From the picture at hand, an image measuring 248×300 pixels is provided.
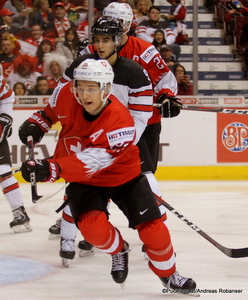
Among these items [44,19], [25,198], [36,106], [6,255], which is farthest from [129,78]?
[44,19]

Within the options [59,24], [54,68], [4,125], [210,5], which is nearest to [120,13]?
[4,125]

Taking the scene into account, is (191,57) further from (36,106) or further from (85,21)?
(36,106)

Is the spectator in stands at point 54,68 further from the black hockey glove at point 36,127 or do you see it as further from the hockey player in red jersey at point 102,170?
the hockey player in red jersey at point 102,170

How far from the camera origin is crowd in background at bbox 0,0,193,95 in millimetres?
5836

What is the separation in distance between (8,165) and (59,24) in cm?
260

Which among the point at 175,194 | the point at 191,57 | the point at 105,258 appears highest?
the point at 191,57

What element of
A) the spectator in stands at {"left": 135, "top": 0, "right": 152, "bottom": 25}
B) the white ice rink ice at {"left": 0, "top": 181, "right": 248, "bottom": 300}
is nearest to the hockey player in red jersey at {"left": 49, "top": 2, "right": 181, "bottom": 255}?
the white ice rink ice at {"left": 0, "top": 181, "right": 248, "bottom": 300}

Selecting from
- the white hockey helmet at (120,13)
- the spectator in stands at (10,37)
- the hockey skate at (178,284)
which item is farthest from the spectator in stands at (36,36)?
the hockey skate at (178,284)

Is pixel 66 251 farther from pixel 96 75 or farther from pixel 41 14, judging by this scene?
pixel 41 14

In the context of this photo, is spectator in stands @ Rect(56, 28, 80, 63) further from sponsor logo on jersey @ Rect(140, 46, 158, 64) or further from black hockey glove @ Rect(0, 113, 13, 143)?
sponsor logo on jersey @ Rect(140, 46, 158, 64)

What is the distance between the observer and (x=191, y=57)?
238 inches

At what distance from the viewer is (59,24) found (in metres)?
6.12

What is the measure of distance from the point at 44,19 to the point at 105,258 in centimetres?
351

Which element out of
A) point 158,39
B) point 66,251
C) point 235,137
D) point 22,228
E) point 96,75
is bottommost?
point 235,137
